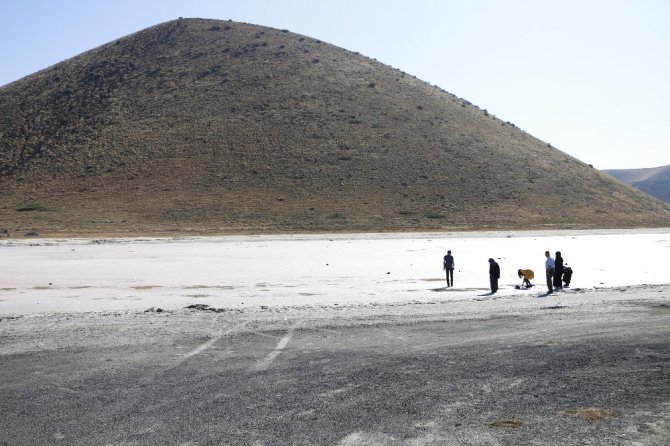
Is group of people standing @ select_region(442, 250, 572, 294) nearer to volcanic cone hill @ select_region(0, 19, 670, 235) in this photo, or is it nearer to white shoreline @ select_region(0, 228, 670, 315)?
white shoreline @ select_region(0, 228, 670, 315)

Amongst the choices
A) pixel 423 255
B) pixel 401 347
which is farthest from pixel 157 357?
pixel 423 255

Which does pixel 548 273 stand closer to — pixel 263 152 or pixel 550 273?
pixel 550 273

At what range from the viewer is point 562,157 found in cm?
9875

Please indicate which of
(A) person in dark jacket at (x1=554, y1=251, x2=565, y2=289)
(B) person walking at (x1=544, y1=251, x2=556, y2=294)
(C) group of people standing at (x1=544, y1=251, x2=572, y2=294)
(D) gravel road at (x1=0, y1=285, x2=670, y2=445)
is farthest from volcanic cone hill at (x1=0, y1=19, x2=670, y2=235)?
(D) gravel road at (x1=0, y1=285, x2=670, y2=445)

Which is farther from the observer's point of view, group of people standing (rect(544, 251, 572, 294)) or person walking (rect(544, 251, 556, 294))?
group of people standing (rect(544, 251, 572, 294))

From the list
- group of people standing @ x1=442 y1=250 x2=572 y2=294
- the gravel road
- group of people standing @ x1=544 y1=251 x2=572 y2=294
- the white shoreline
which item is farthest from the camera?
group of people standing @ x1=544 y1=251 x2=572 y2=294

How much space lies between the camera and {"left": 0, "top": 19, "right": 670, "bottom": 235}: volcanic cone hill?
228 feet

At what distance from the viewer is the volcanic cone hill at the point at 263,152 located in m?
69.6

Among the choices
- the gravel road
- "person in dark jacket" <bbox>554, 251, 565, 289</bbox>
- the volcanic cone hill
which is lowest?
the gravel road

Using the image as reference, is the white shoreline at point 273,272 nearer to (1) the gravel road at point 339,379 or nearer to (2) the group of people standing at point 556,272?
(2) the group of people standing at point 556,272

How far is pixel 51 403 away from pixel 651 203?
3824 inches

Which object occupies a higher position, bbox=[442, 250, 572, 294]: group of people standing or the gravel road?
bbox=[442, 250, 572, 294]: group of people standing

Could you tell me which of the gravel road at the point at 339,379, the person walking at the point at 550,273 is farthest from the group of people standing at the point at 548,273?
the gravel road at the point at 339,379

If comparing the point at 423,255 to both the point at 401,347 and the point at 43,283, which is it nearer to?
the point at 43,283
